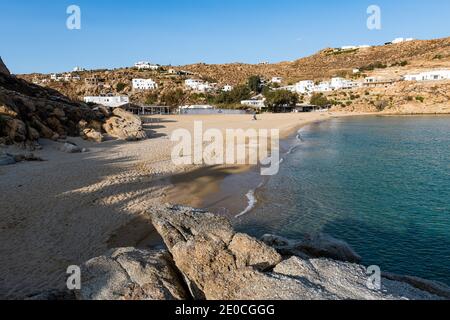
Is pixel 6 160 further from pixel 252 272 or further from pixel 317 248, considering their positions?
pixel 252 272

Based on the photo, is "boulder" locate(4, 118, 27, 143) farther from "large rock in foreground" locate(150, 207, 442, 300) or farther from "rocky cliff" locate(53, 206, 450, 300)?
"large rock in foreground" locate(150, 207, 442, 300)

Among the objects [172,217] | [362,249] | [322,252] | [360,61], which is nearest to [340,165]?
[362,249]

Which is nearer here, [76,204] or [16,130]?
[76,204]

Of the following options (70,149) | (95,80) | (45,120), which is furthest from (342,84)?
(70,149)

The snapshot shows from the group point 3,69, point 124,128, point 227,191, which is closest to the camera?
point 227,191

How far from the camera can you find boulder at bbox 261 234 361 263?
36.3ft

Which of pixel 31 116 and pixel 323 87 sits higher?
pixel 323 87

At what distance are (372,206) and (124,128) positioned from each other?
28936 millimetres

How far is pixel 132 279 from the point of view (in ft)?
23.0

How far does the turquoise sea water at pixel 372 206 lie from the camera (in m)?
13.2

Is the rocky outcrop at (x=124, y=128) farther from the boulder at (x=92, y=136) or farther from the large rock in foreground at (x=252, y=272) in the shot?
the large rock in foreground at (x=252, y=272)

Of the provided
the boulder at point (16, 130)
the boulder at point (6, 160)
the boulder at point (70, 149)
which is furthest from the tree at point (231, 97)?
the boulder at point (6, 160)

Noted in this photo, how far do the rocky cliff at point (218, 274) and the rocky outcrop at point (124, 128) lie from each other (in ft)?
102
